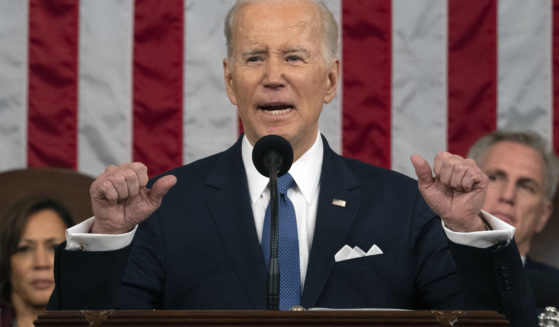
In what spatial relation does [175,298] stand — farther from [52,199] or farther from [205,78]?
[205,78]

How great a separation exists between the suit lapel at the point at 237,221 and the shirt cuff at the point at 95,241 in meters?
0.38

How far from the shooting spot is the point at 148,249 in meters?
2.30

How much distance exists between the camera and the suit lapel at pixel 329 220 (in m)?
2.19

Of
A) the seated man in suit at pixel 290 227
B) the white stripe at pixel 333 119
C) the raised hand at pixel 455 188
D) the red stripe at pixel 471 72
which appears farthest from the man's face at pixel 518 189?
the raised hand at pixel 455 188

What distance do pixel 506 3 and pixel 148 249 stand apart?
2.25 m

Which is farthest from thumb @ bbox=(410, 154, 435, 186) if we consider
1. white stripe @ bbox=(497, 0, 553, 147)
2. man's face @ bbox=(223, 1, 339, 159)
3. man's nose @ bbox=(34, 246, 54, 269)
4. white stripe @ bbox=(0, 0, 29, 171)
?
white stripe @ bbox=(0, 0, 29, 171)

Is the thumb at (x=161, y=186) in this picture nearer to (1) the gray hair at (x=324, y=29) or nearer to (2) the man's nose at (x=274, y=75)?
(2) the man's nose at (x=274, y=75)

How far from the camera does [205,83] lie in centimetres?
367

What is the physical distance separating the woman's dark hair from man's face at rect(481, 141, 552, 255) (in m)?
1.77

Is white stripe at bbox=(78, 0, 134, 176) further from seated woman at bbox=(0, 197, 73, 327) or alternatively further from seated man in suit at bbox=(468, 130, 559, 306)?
seated man in suit at bbox=(468, 130, 559, 306)

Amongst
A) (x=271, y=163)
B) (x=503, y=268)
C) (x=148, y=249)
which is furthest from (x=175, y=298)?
(x=503, y=268)

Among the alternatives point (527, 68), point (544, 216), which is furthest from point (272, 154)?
point (527, 68)

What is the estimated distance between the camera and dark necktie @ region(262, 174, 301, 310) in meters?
2.19

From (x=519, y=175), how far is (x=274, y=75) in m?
1.72
